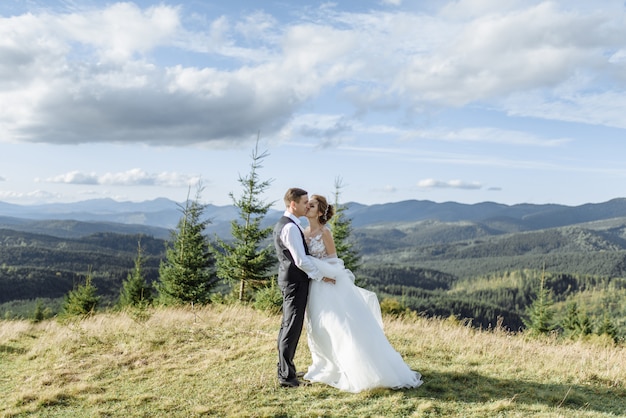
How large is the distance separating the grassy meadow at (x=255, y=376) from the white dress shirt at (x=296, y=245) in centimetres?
199

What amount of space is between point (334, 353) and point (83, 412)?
3.91 metres

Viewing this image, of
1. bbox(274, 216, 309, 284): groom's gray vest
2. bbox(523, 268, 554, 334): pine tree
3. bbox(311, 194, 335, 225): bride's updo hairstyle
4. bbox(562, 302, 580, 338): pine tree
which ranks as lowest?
bbox(562, 302, 580, 338): pine tree

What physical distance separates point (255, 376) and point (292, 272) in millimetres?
2161

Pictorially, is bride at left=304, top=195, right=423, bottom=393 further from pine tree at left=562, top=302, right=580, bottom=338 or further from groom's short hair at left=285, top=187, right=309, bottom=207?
pine tree at left=562, top=302, right=580, bottom=338

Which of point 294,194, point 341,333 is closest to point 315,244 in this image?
point 294,194

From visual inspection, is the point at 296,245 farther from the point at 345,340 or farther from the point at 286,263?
the point at 345,340

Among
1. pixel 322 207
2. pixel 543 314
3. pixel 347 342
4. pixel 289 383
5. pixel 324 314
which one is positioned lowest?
pixel 543 314

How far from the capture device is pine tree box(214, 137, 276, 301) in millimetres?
20469

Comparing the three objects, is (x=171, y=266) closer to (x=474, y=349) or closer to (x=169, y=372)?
(x=169, y=372)

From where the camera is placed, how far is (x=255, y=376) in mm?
7809

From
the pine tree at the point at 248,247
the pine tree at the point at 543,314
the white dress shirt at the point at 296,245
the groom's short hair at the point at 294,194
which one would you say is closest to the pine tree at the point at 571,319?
the pine tree at the point at 543,314

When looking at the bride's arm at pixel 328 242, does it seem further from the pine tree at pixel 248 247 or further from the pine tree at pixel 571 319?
the pine tree at pixel 571 319

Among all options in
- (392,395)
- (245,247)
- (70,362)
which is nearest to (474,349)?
(392,395)

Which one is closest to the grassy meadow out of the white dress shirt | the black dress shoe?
the black dress shoe
